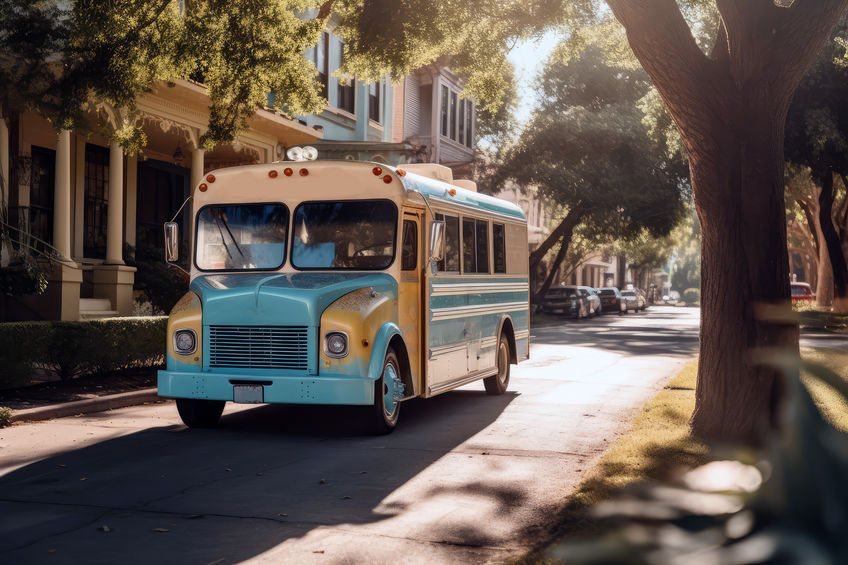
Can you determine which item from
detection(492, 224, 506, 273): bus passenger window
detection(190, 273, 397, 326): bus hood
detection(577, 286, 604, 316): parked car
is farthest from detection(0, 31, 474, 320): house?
detection(577, 286, 604, 316): parked car

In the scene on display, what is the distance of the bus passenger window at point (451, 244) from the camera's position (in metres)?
11.5

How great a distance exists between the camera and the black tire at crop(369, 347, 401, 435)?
9.51 metres

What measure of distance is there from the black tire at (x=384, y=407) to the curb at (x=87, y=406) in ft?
10.8

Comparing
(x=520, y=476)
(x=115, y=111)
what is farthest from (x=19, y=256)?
(x=520, y=476)

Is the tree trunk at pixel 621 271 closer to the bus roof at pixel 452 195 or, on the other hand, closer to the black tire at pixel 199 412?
the bus roof at pixel 452 195

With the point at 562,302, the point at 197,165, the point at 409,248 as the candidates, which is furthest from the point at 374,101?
the point at 409,248

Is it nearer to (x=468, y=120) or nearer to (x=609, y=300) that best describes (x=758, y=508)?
(x=468, y=120)

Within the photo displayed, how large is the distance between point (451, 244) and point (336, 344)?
310 centimetres

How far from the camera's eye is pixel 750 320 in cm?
855

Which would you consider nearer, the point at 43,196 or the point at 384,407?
the point at 384,407

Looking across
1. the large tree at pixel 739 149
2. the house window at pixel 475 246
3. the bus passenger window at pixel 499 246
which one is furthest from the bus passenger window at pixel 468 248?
the large tree at pixel 739 149

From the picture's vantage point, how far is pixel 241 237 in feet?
34.8

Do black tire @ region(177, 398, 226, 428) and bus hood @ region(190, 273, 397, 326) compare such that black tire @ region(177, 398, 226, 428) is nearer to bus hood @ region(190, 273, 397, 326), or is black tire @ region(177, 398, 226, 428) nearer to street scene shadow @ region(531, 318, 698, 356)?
bus hood @ region(190, 273, 397, 326)

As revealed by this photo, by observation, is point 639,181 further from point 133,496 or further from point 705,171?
point 133,496
